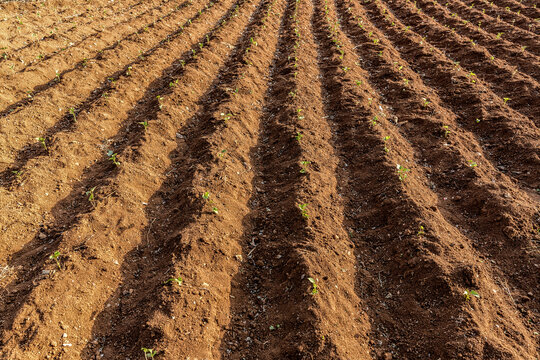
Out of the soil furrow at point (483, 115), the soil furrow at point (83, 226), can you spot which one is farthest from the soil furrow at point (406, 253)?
the soil furrow at point (83, 226)

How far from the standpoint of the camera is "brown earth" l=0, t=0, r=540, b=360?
342 centimetres

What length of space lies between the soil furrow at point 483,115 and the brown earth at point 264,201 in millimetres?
46

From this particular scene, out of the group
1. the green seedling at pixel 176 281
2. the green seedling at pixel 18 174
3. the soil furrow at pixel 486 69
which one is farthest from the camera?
the soil furrow at pixel 486 69

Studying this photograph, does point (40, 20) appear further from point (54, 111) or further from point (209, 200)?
point (209, 200)

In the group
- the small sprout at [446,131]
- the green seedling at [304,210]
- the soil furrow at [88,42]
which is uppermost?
the soil furrow at [88,42]

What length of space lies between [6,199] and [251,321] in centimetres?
381

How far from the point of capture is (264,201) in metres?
5.14

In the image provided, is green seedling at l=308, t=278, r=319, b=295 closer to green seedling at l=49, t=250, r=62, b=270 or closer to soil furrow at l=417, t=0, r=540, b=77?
green seedling at l=49, t=250, r=62, b=270

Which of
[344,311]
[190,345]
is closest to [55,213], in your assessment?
[190,345]

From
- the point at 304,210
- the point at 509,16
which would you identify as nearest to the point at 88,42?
the point at 304,210

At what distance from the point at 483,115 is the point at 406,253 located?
15.3 ft

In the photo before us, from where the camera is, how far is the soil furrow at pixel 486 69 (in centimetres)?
752

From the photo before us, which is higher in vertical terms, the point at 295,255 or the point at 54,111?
the point at 54,111

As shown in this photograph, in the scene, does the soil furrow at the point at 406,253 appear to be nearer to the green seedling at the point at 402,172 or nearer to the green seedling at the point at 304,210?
the green seedling at the point at 402,172
